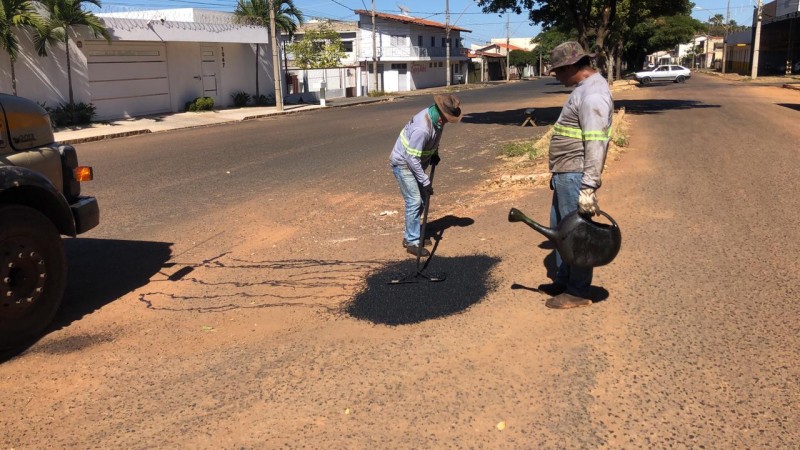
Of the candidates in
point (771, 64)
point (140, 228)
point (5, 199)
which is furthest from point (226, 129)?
point (771, 64)

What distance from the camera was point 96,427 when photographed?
327 cm

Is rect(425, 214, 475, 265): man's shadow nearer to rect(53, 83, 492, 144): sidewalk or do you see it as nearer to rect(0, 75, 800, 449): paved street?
rect(0, 75, 800, 449): paved street

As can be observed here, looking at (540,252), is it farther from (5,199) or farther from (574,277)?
(5,199)

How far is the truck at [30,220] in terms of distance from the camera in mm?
4039

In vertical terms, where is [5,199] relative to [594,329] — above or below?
above

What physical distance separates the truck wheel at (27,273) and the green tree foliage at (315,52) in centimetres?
3824

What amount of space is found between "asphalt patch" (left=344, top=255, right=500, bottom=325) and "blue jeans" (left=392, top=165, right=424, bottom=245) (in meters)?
0.34

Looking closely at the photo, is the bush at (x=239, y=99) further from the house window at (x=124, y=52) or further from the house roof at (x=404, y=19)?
the house roof at (x=404, y=19)

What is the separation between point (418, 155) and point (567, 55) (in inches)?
73.6

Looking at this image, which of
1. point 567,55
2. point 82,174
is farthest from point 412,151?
point 82,174

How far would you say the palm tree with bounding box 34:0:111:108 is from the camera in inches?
830

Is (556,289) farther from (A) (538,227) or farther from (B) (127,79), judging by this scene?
(B) (127,79)

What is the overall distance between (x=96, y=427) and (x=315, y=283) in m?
2.32

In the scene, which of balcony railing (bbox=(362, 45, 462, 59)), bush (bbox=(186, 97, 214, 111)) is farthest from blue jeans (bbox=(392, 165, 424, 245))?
balcony railing (bbox=(362, 45, 462, 59))
